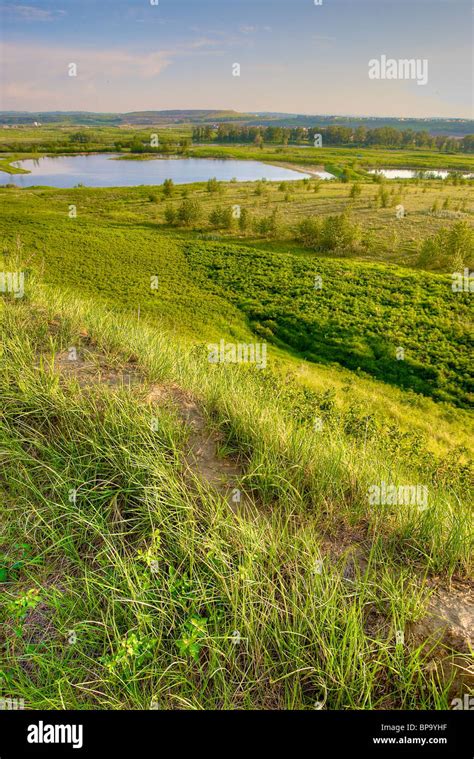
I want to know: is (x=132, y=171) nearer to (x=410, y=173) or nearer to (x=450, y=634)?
(x=410, y=173)

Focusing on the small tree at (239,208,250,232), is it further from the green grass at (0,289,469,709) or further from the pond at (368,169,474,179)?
the pond at (368,169,474,179)

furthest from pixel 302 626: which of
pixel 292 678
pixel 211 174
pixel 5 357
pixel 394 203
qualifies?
pixel 211 174

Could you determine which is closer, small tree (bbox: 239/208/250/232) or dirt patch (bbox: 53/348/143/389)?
dirt patch (bbox: 53/348/143/389)

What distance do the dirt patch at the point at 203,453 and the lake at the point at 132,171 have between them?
105517 millimetres

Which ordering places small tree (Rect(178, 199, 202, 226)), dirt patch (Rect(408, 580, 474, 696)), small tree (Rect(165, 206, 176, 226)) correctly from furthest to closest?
small tree (Rect(165, 206, 176, 226))
small tree (Rect(178, 199, 202, 226))
dirt patch (Rect(408, 580, 474, 696))

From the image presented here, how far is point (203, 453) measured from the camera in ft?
18.6

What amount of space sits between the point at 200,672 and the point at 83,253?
142 ft

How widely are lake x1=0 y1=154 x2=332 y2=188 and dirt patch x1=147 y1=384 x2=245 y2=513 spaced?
105517 mm

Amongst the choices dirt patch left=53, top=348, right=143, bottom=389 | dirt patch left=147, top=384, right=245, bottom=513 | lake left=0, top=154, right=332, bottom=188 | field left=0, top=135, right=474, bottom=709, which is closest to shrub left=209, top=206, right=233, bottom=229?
field left=0, top=135, right=474, bottom=709

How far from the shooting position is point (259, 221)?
55188 millimetres

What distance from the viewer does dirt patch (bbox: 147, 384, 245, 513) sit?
199 inches
